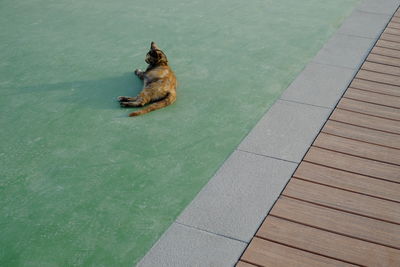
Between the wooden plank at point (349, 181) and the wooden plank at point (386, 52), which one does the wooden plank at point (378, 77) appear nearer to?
the wooden plank at point (386, 52)

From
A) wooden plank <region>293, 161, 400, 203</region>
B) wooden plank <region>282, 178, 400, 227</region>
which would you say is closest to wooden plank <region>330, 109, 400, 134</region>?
wooden plank <region>293, 161, 400, 203</region>

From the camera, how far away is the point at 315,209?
2830mm

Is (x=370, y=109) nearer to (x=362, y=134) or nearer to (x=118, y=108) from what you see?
(x=362, y=134)

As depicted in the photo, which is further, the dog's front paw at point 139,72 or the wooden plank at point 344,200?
the dog's front paw at point 139,72

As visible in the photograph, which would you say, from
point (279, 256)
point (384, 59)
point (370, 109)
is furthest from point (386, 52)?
point (279, 256)

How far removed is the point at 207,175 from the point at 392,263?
1122 millimetres

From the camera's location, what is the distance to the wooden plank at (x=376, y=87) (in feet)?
13.4

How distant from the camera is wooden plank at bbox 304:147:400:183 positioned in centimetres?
311

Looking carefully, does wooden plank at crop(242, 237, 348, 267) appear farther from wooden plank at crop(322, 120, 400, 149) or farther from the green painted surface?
wooden plank at crop(322, 120, 400, 149)

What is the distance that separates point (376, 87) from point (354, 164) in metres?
1.18

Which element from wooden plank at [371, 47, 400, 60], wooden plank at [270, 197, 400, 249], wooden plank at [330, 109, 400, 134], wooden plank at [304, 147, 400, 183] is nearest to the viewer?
wooden plank at [270, 197, 400, 249]

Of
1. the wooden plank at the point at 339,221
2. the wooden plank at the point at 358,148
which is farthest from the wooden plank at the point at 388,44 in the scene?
the wooden plank at the point at 339,221

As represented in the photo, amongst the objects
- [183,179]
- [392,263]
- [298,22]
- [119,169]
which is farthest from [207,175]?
[298,22]

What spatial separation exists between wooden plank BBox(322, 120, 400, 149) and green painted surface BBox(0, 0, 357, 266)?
0.51 meters
